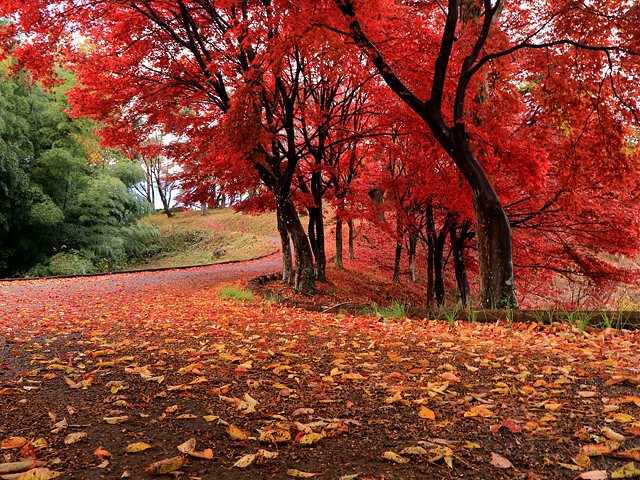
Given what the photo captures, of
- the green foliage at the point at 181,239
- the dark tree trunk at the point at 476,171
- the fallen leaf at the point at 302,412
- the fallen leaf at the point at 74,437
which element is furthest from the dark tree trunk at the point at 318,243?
the green foliage at the point at 181,239

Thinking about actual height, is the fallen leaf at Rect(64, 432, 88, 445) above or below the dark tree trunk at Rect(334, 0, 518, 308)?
below

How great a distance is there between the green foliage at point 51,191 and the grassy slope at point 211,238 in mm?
5658

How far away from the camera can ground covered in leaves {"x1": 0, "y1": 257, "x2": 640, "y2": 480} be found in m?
2.21

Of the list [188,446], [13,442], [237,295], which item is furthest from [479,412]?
[237,295]

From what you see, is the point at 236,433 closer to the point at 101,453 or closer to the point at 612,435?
the point at 101,453

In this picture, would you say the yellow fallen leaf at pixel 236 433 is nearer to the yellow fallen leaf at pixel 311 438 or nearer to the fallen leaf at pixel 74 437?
the yellow fallen leaf at pixel 311 438

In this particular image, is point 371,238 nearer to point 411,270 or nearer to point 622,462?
point 411,270

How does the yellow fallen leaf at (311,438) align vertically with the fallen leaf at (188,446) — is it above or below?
below

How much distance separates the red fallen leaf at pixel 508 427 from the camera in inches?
98.3

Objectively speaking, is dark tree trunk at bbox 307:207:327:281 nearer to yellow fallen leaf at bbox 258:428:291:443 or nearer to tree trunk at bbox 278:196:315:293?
tree trunk at bbox 278:196:315:293

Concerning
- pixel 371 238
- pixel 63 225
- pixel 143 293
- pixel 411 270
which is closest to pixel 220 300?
pixel 143 293

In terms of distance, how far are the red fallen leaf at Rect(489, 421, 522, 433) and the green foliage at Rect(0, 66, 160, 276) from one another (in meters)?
18.8

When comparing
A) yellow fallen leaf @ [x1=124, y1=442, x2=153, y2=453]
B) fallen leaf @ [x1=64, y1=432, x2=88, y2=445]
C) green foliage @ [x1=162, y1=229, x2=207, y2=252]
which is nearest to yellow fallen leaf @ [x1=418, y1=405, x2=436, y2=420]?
yellow fallen leaf @ [x1=124, y1=442, x2=153, y2=453]

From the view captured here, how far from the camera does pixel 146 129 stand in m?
12.2
